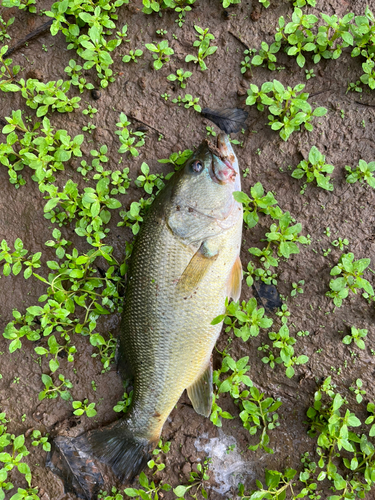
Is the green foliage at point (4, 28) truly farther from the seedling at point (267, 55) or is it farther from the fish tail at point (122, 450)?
the fish tail at point (122, 450)

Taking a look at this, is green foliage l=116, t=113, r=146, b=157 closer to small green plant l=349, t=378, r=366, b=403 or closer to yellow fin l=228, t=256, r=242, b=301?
yellow fin l=228, t=256, r=242, b=301

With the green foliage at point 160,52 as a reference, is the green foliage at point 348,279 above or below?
below

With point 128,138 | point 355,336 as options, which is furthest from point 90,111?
point 355,336

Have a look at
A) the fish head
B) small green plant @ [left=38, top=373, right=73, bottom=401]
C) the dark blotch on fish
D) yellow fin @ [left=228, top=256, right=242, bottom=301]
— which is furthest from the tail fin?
the fish head

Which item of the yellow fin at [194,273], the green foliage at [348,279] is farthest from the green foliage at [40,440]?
the green foliage at [348,279]

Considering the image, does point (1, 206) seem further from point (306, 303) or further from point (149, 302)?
point (306, 303)

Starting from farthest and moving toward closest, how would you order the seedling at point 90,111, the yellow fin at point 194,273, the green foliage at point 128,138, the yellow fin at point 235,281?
the seedling at point 90,111 < the green foliage at point 128,138 < the yellow fin at point 235,281 < the yellow fin at point 194,273

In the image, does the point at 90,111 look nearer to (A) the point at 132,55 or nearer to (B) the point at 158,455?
(A) the point at 132,55

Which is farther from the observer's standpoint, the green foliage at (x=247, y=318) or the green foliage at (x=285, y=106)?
the green foliage at (x=285, y=106)
